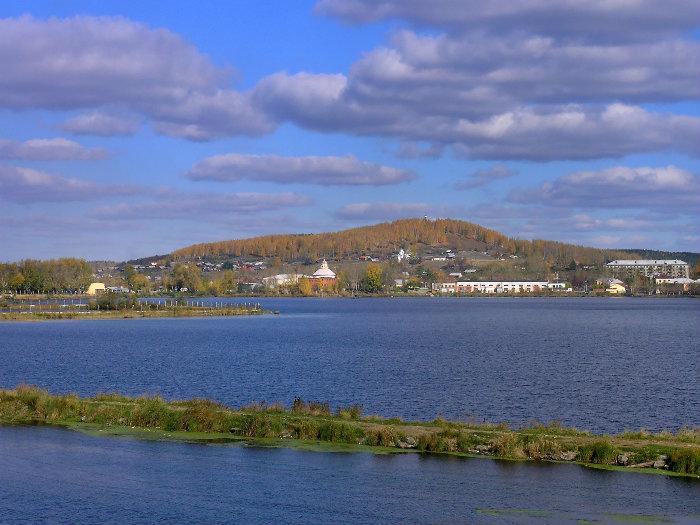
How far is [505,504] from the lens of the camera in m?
22.7

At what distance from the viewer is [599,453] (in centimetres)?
2592

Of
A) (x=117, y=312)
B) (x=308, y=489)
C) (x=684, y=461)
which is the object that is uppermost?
(x=117, y=312)

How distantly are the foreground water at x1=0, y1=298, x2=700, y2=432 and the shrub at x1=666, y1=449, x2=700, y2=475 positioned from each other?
878 cm

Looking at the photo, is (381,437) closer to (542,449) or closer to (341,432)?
(341,432)

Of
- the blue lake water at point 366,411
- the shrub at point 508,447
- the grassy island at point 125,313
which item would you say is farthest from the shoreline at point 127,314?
the shrub at point 508,447

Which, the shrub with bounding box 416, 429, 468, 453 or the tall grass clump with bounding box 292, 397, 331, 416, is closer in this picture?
the shrub with bounding box 416, 429, 468, 453

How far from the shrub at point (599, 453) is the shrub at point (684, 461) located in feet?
4.91

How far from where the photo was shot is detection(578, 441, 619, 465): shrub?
2586 cm

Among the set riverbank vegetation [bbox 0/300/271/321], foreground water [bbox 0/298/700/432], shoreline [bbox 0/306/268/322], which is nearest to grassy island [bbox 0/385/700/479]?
Answer: foreground water [bbox 0/298/700/432]

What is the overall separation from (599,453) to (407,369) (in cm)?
3285

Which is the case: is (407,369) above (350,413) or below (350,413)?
below

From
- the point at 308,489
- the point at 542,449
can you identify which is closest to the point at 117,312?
the point at 542,449

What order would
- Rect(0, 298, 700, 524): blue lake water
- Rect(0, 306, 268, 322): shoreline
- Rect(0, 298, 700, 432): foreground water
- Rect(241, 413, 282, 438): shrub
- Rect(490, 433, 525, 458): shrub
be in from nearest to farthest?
1. Rect(0, 298, 700, 524): blue lake water
2. Rect(490, 433, 525, 458): shrub
3. Rect(241, 413, 282, 438): shrub
4. Rect(0, 298, 700, 432): foreground water
5. Rect(0, 306, 268, 322): shoreline

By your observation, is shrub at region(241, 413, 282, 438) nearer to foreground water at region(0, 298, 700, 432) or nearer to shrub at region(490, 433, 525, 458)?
shrub at region(490, 433, 525, 458)
